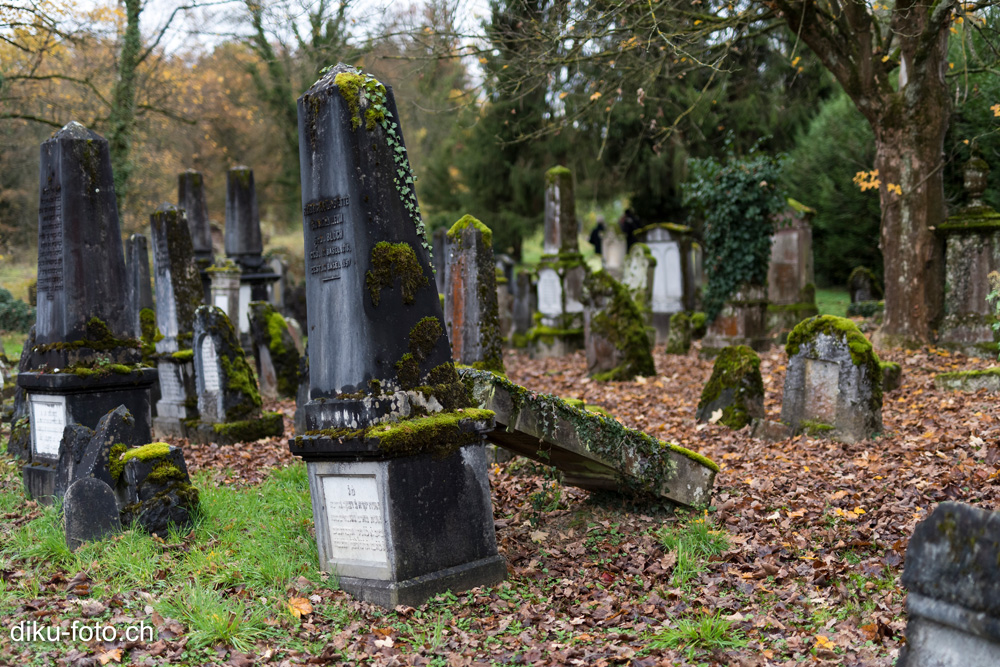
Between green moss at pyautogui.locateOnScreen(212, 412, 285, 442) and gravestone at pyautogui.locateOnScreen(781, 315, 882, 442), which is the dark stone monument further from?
gravestone at pyautogui.locateOnScreen(781, 315, 882, 442)

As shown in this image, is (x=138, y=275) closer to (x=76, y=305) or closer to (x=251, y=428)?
(x=251, y=428)

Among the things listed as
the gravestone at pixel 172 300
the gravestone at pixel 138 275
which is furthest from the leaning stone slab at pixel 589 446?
the gravestone at pixel 138 275

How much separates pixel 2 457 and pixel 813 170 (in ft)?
74.0

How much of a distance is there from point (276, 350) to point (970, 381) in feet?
31.8

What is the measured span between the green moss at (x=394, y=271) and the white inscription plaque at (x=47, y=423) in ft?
14.0

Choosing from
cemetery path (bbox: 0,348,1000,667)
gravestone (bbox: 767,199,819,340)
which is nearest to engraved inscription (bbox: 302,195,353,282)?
cemetery path (bbox: 0,348,1000,667)

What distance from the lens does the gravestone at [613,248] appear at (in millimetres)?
29594

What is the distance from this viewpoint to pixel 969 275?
37.8ft

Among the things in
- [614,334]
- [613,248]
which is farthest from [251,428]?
[613,248]

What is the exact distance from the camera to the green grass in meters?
20.9

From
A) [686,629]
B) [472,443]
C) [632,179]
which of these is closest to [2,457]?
[472,443]

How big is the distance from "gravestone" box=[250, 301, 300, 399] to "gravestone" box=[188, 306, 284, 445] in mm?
2625

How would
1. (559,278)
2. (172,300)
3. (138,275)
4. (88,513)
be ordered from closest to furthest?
1. (88,513)
2. (172,300)
3. (138,275)
4. (559,278)

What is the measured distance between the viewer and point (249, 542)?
5.54 meters
